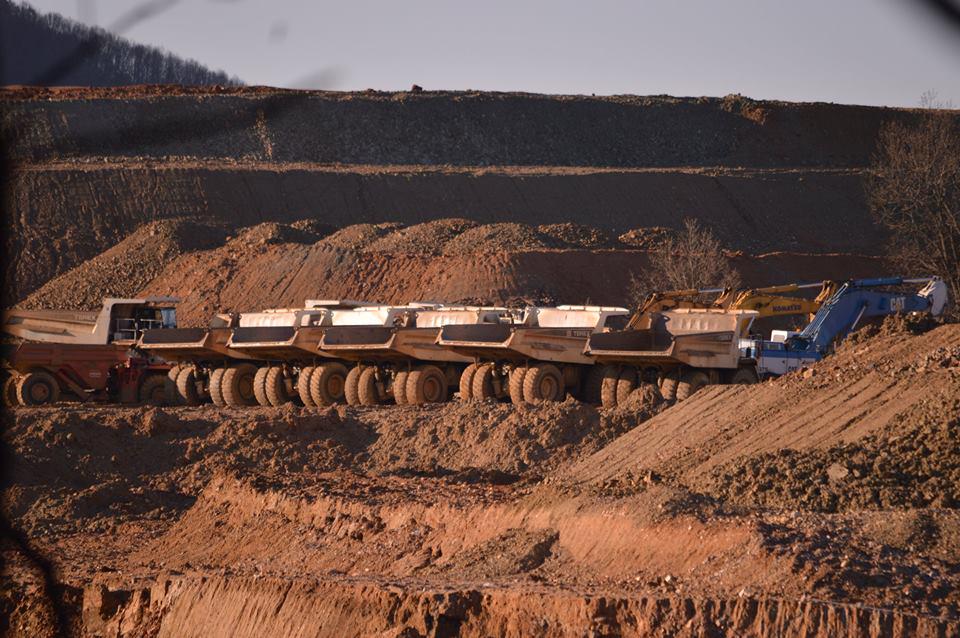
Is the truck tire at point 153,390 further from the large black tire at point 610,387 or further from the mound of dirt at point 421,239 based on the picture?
the mound of dirt at point 421,239

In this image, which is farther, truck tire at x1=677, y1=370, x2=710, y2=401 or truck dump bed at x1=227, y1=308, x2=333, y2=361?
truck dump bed at x1=227, y1=308, x2=333, y2=361

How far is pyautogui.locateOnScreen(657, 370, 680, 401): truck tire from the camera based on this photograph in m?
24.3

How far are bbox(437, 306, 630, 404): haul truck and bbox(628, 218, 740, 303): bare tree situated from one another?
14243 millimetres

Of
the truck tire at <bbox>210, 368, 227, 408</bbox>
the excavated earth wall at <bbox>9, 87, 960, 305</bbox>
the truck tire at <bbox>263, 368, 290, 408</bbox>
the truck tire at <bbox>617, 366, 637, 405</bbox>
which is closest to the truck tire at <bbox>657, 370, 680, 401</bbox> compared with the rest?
the truck tire at <bbox>617, 366, 637, 405</bbox>

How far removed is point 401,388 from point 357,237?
77.2 feet

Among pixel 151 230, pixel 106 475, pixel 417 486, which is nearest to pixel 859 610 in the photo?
pixel 417 486

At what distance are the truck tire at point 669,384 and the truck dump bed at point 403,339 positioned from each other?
3.61m

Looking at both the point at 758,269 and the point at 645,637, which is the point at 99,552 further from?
the point at 758,269

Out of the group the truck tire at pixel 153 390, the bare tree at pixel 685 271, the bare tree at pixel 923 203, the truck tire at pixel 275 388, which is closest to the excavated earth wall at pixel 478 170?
the bare tree at pixel 923 203

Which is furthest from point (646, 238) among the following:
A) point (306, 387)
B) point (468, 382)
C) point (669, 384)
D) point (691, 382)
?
point (669, 384)

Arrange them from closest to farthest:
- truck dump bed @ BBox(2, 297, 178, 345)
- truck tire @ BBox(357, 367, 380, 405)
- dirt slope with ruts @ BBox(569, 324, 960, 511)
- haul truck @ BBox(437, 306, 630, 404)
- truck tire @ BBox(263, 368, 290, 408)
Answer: dirt slope with ruts @ BBox(569, 324, 960, 511) < haul truck @ BBox(437, 306, 630, 404) < truck tire @ BBox(357, 367, 380, 405) < truck tire @ BBox(263, 368, 290, 408) < truck dump bed @ BBox(2, 297, 178, 345)

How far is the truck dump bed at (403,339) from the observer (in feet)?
90.4

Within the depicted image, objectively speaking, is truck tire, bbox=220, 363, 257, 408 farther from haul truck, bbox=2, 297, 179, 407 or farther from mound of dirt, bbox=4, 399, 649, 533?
mound of dirt, bbox=4, 399, 649, 533

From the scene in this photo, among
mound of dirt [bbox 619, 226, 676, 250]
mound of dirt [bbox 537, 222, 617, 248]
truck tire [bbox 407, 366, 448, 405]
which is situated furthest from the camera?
mound of dirt [bbox 619, 226, 676, 250]
